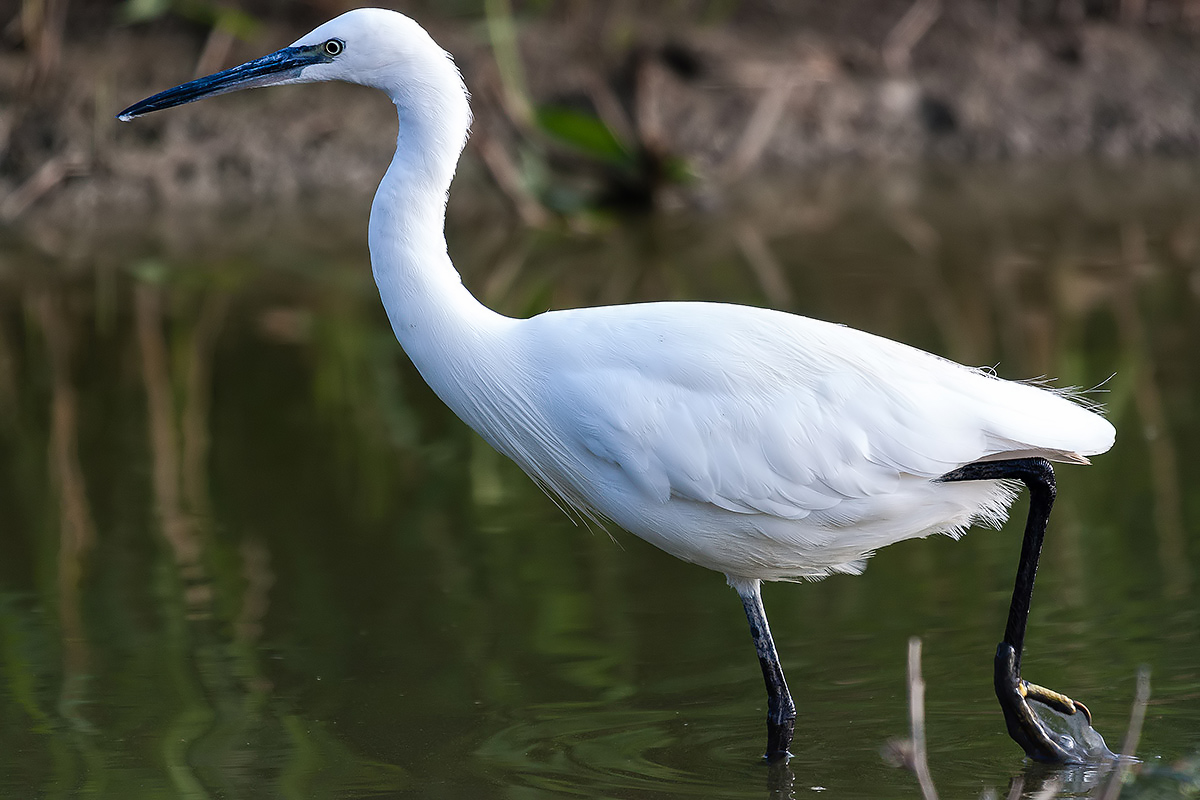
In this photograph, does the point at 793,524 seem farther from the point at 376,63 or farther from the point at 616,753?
the point at 376,63

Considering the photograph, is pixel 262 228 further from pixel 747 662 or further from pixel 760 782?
pixel 760 782

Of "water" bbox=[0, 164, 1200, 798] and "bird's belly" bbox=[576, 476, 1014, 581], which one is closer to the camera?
"bird's belly" bbox=[576, 476, 1014, 581]

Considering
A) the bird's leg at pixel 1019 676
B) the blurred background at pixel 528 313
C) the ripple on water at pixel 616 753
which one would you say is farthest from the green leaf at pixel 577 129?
the bird's leg at pixel 1019 676

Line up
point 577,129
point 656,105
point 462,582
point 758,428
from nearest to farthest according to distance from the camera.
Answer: point 758,428 < point 462,582 < point 577,129 < point 656,105

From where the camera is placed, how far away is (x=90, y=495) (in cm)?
574

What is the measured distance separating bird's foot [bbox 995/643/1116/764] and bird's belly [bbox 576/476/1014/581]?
1.16 ft

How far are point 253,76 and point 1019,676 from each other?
2.23 metres

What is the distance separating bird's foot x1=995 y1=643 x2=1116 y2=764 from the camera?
3.46 m

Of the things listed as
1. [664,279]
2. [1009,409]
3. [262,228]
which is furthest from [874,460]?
[262,228]

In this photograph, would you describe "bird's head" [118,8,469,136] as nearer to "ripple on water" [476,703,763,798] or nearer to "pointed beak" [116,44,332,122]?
"pointed beak" [116,44,332,122]

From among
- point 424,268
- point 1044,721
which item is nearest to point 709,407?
point 424,268

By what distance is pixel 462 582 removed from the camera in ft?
15.9

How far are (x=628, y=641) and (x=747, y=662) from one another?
361mm

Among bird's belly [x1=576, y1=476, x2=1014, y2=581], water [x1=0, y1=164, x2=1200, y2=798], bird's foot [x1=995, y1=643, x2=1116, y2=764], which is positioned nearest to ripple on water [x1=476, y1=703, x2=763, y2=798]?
water [x1=0, y1=164, x2=1200, y2=798]
